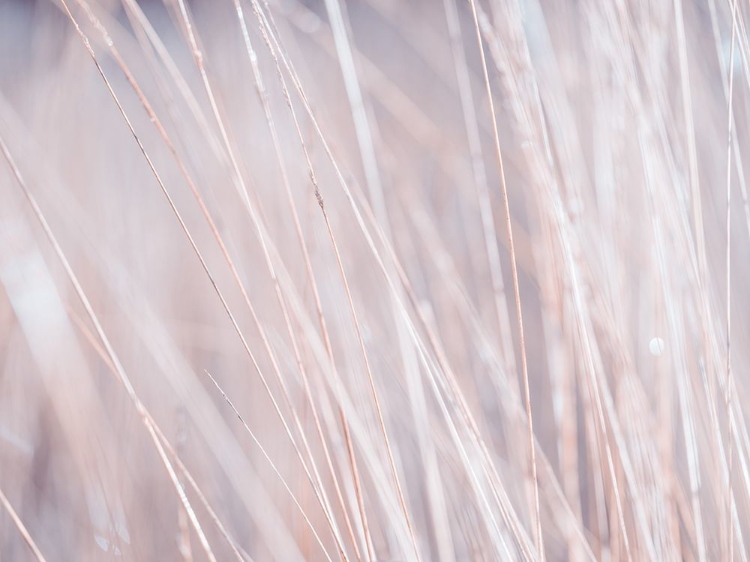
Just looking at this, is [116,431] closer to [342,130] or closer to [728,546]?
[342,130]

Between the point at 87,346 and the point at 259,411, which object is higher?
the point at 87,346

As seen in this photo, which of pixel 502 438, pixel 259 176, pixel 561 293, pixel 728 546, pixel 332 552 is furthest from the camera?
pixel 259 176

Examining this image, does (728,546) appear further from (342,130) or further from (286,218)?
(342,130)

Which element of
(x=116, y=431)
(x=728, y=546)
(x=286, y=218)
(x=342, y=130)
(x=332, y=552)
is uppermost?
(x=342, y=130)

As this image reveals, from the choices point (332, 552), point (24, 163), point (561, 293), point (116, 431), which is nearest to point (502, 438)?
point (332, 552)

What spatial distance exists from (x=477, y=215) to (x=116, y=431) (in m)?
0.69

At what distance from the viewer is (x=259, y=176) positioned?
108cm

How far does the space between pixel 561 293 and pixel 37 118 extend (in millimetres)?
982

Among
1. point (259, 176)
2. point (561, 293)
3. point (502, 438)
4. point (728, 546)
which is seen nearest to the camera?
point (728, 546)

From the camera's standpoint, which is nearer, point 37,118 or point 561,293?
point 561,293

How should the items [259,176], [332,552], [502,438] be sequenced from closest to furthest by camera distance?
[332,552] → [502,438] → [259,176]

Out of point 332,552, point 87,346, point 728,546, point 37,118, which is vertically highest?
point 37,118

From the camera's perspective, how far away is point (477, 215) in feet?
3.42

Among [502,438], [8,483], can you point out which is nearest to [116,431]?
[8,483]
